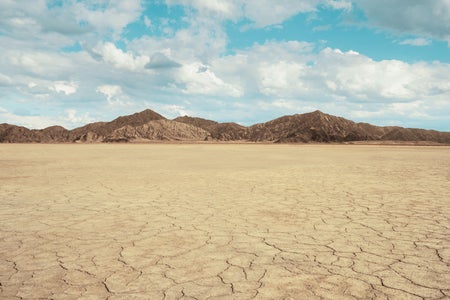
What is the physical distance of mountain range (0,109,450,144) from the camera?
64.9 metres

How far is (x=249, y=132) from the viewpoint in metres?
73.8

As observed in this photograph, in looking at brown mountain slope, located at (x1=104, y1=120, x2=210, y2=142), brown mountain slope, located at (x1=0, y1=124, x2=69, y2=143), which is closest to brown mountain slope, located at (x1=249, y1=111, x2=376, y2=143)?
brown mountain slope, located at (x1=104, y1=120, x2=210, y2=142)

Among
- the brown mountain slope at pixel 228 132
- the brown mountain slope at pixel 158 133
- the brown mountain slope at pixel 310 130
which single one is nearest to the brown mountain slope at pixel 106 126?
the brown mountain slope at pixel 158 133

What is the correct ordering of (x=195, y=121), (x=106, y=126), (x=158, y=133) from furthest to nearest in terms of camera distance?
(x=195, y=121)
(x=106, y=126)
(x=158, y=133)

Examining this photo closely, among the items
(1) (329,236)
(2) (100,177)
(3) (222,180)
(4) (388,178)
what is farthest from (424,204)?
(2) (100,177)

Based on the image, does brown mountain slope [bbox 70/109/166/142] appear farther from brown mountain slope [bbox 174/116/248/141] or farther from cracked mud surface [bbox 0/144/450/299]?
cracked mud surface [bbox 0/144/450/299]

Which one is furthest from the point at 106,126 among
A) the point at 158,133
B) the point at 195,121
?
the point at 195,121

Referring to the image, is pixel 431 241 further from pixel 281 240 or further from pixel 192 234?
pixel 192 234

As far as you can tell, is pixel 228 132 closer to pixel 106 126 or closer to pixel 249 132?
pixel 249 132

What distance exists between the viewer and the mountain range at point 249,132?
64938 millimetres

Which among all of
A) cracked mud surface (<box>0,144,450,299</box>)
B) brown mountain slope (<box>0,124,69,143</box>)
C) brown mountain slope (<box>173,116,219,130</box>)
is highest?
brown mountain slope (<box>173,116,219,130</box>)

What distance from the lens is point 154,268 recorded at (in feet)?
10.0

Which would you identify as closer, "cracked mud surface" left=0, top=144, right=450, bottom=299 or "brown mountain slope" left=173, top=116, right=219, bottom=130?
"cracked mud surface" left=0, top=144, right=450, bottom=299

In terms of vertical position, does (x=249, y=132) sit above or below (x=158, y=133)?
above
